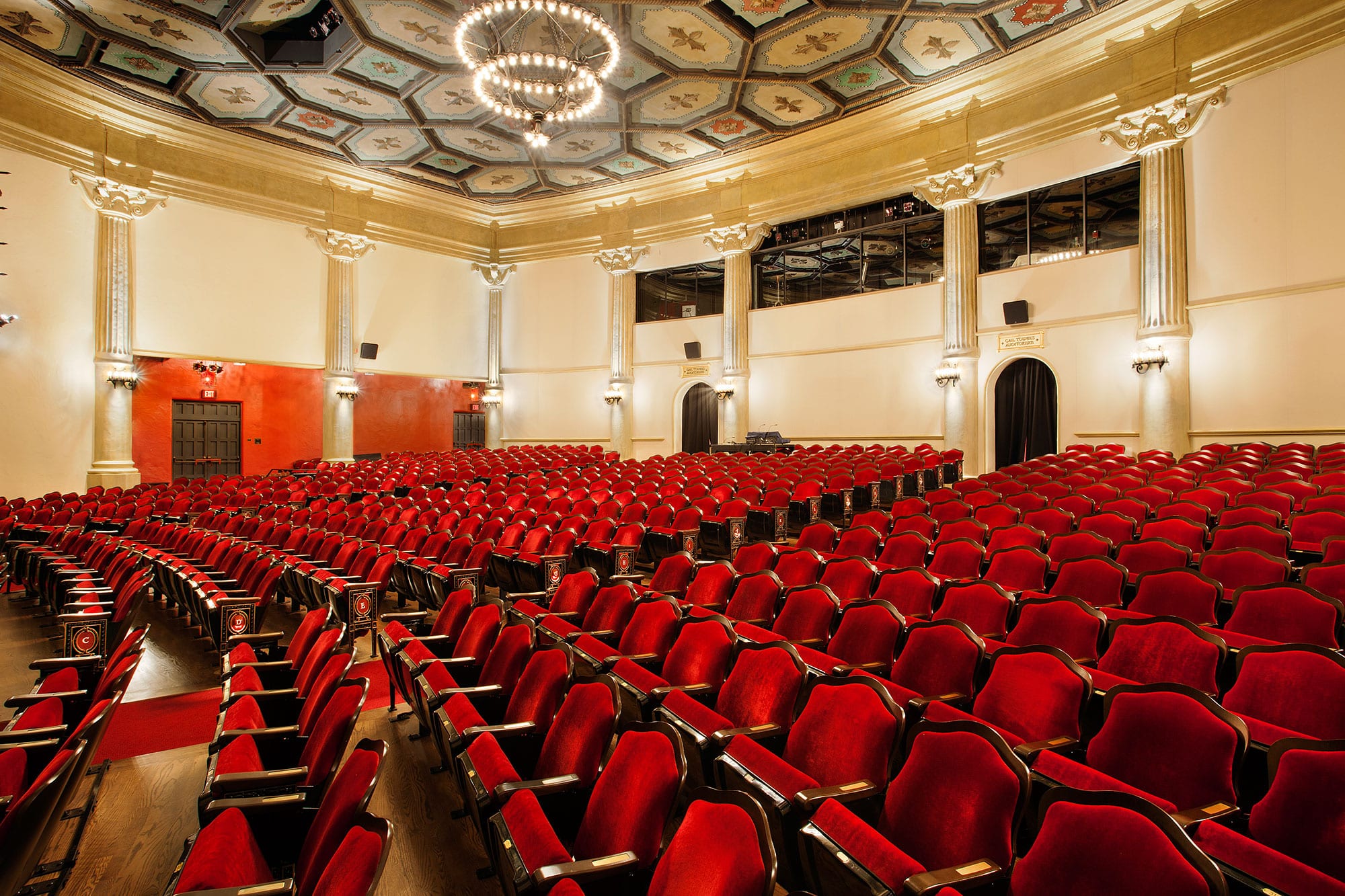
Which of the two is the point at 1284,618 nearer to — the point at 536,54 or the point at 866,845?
the point at 866,845

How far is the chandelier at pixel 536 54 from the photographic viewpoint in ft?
21.8

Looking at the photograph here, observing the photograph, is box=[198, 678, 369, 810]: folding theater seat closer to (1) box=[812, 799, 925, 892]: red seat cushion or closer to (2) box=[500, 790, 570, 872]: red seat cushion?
(2) box=[500, 790, 570, 872]: red seat cushion

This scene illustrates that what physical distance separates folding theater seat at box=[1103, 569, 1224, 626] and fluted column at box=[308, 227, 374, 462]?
11.9 m

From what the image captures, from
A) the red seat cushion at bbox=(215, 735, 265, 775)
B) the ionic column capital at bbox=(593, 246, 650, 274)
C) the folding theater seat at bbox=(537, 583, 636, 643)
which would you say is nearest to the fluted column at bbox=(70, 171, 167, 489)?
the ionic column capital at bbox=(593, 246, 650, 274)

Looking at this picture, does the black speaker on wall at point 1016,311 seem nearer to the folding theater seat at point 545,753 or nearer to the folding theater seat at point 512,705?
the folding theater seat at point 512,705

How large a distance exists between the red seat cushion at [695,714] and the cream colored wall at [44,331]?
35.6 feet

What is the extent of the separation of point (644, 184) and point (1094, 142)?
7.38 m

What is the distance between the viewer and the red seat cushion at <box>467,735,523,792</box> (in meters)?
1.66

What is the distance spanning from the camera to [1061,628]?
2.25m

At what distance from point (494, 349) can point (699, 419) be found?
4.72 metres

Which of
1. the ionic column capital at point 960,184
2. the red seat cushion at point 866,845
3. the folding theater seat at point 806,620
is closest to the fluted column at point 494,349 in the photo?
the ionic column capital at point 960,184

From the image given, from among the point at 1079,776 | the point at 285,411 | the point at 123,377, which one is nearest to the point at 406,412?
the point at 285,411

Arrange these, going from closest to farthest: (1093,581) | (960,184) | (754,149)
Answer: (1093,581) < (960,184) < (754,149)

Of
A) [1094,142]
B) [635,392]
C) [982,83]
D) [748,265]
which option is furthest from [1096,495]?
[635,392]
